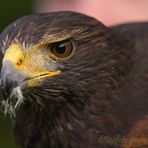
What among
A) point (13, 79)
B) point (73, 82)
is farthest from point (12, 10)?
point (13, 79)

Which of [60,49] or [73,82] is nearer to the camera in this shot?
[60,49]

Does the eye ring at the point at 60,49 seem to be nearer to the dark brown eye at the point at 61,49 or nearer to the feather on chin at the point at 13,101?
the dark brown eye at the point at 61,49

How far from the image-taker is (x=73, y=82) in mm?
4520

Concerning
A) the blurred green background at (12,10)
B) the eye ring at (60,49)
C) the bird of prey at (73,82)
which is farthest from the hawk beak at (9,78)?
the blurred green background at (12,10)

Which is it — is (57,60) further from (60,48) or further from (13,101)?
(13,101)

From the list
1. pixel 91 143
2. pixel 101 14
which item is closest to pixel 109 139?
pixel 91 143

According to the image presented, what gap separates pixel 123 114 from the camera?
4547 mm

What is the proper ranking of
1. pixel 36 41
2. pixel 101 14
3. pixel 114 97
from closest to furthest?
1. pixel 36 41
2. pixel 114 97
3. pixel 101 14

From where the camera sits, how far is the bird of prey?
4316 millimetres

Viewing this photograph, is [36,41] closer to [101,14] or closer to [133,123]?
[133,123]

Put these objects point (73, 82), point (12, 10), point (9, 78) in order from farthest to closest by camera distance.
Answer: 1. point (12, 10)
2. point (73, 82)
3. point (9, 78)

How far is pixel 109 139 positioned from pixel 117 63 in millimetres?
564

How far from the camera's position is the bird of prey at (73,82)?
432 centimetres

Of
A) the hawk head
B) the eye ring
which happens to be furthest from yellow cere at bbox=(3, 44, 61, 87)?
the eye ring
